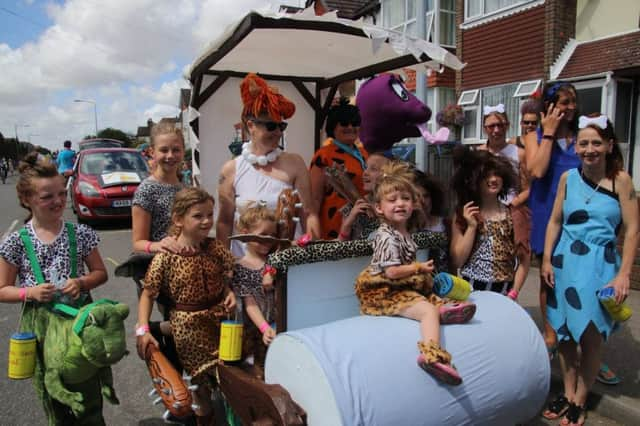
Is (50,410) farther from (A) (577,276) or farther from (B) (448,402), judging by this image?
(A) (577,276)

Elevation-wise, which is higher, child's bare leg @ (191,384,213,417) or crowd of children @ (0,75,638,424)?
crowd of children @ (0,75,638,424)

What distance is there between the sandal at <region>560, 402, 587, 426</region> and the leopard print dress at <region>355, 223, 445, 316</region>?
4.97ft

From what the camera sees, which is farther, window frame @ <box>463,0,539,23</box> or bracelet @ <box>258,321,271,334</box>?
window frame @ <box>463,0,539,23</box>

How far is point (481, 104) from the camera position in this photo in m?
14.1

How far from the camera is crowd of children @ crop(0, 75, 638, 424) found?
2295mm

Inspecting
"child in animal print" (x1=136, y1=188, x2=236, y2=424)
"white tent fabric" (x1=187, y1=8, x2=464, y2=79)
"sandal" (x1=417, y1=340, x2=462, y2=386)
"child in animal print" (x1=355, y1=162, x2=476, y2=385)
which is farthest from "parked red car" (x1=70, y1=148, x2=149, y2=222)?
"sandal" (x1=417, y1=340, x2=462, y2=386)

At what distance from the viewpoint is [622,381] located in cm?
341

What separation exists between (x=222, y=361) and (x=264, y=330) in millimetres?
248

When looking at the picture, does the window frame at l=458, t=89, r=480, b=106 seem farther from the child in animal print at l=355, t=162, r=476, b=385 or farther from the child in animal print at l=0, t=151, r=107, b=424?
the child in animal print at l=0, t=151, r=107, b=424

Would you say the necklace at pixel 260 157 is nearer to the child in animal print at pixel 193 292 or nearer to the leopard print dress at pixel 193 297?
the child in animal print at pixel 193 292

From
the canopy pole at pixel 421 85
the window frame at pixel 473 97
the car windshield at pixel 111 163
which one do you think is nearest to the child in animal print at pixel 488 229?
the canopy pole at pixel 421 85

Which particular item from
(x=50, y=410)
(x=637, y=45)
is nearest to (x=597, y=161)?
(x=50, y=410)

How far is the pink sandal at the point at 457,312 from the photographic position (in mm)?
2047

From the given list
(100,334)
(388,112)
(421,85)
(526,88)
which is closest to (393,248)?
(388,112)
